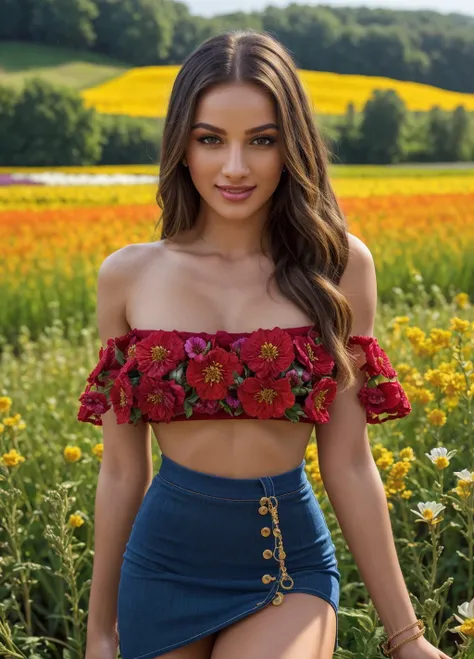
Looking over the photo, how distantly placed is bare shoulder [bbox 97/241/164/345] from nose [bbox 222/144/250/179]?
10.3 inches

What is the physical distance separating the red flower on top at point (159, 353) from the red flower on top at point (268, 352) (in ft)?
0.42

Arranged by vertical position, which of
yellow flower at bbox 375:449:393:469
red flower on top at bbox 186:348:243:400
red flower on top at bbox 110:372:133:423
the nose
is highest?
the nose

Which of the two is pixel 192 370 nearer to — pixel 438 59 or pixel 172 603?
pixel 172 603

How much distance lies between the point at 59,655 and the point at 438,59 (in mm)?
32532

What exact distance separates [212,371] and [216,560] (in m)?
0.35

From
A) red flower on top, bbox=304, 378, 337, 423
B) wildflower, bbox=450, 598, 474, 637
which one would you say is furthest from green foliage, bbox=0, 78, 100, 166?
wildflower, bbox=450, 598, 474, 637

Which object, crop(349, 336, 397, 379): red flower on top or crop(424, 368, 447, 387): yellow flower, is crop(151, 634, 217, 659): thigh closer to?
crop(349, 336, 397, 379): red flower on top

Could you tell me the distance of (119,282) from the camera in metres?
2.20

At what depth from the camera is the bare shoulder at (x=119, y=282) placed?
219 centimetres

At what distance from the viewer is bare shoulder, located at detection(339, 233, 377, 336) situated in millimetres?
2150

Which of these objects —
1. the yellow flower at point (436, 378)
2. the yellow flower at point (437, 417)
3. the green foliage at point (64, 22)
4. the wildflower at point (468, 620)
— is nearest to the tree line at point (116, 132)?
the green foliage at point (64, 22)

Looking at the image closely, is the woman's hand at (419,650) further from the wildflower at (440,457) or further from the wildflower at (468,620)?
the wildflower at (440,457)

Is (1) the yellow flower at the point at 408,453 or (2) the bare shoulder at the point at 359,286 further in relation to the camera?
(1) the yellow flower at the point at 408,453

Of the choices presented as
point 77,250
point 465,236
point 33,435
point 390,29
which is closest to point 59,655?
point 33,435
